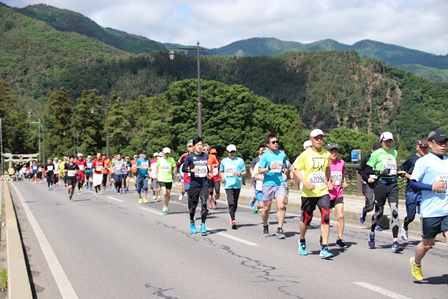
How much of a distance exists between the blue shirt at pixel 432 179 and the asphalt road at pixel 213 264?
93cm

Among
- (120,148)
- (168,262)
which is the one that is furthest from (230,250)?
(120,148)

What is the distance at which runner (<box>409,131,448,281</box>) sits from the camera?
7.10m

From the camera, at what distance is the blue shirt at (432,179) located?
7.12 meters

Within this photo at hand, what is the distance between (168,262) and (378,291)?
3.57 meters

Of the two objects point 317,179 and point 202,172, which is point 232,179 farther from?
point 317,179

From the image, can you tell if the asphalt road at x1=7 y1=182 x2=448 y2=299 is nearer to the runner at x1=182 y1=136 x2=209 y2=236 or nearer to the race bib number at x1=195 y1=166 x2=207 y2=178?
the runner at x1=182 y1=136 x2=209 y2=236

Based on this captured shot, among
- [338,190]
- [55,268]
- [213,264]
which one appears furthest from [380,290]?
[55,268]

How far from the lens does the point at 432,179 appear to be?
23.6ft

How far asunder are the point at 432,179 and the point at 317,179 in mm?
2586

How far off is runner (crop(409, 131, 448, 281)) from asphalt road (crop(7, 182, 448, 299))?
2.38ft

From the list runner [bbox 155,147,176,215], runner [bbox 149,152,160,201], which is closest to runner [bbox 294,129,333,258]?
runner [bbox 155,147,176,215]

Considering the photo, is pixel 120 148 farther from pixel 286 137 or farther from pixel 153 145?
pixel 286 137

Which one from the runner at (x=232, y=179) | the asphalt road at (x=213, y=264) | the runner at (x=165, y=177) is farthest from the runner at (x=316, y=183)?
the runner at (x=165, y=177)

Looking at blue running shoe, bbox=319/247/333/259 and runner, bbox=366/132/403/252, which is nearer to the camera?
blue running shoe, bbox=319/247/333/259
